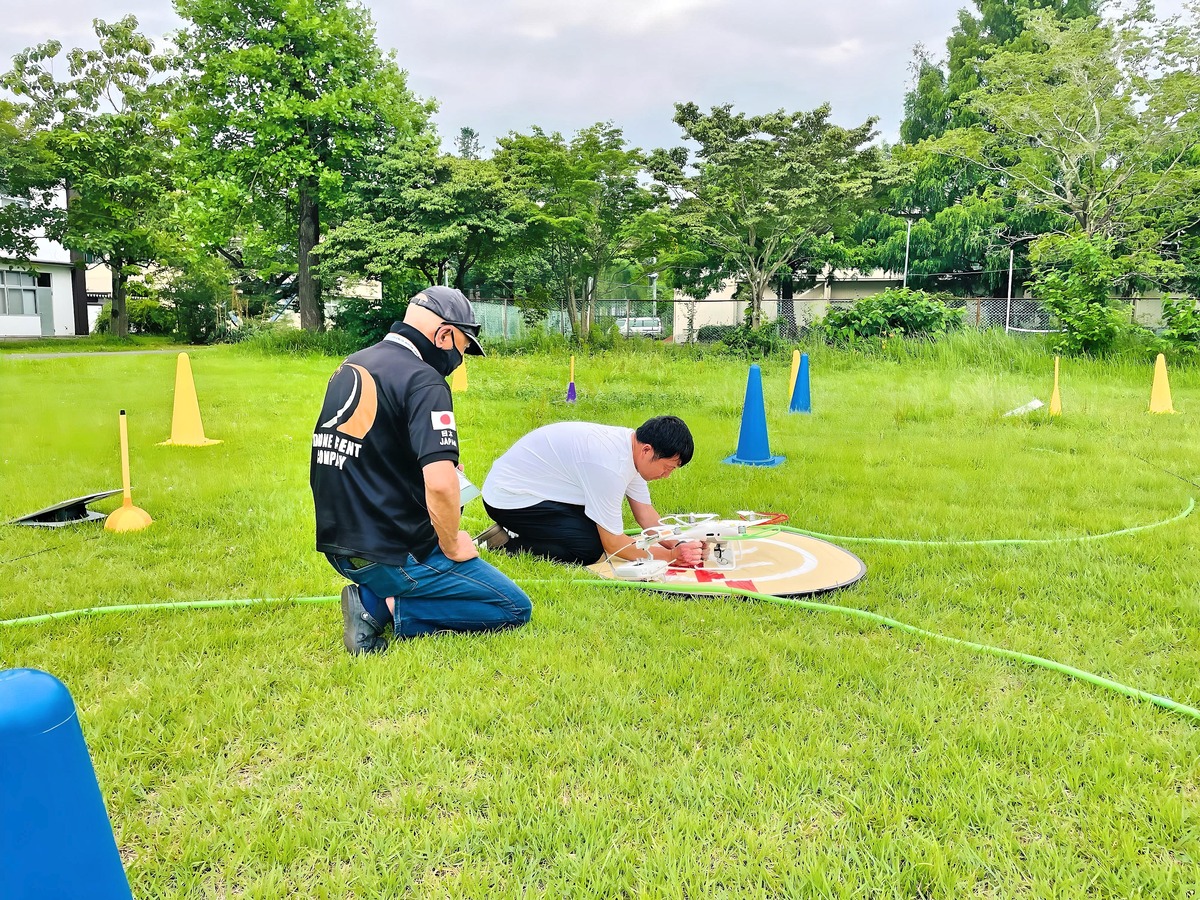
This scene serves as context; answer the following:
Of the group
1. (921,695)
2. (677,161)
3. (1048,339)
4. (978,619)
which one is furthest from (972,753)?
(677,161)

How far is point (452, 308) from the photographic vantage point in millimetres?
3271

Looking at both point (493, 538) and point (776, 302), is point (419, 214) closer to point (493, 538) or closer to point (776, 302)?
point (776, 302)

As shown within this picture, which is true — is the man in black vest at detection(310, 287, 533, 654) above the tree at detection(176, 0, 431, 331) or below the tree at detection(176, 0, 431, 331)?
below

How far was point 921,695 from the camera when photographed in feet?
9.45

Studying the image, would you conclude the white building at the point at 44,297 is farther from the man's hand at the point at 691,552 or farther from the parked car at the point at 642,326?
the man's hand at the point at 691,552

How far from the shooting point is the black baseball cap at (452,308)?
3.25m

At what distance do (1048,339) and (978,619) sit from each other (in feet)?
49.8

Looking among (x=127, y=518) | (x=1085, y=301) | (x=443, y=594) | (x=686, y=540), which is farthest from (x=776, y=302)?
(x=443, y=594)

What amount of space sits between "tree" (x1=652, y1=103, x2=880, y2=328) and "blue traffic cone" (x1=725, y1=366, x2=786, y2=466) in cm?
1445

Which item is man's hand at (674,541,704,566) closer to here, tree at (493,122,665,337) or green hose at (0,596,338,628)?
green hose at (0,596,338,628)

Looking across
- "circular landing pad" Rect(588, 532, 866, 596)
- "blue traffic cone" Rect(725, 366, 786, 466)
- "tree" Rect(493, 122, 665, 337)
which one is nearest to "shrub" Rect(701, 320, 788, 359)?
"tree" Rect(493, 122, 665, 337)

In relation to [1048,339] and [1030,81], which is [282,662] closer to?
[1048,339]

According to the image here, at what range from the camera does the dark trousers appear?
4367 mm

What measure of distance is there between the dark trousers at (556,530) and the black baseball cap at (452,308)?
1290mm
